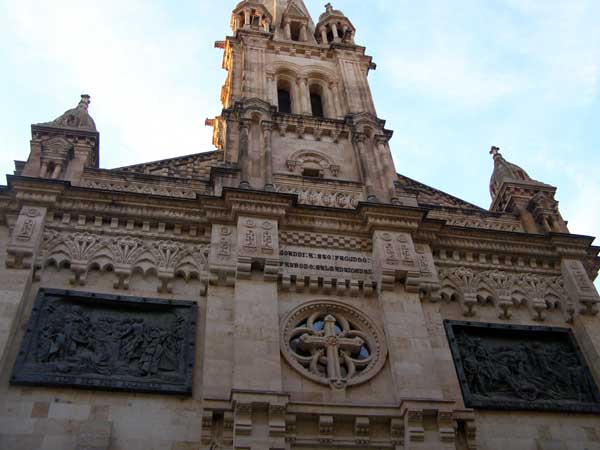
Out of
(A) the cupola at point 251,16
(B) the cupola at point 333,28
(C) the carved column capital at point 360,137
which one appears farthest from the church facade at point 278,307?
(B) the cupola at point 333,28

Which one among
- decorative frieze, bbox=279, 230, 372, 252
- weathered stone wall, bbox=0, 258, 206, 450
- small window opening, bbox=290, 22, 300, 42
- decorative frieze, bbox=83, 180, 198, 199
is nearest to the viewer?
weathered stone wall, bbox=0, 258, 206, 450

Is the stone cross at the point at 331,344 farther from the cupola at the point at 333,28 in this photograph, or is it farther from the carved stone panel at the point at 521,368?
the cupola at the point at 333,28

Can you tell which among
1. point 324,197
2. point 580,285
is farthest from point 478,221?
point 324,197

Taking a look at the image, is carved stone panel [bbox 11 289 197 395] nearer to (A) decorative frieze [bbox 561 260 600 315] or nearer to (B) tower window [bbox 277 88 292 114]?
(A) decorative frieze [bbox 561 260 600 315]

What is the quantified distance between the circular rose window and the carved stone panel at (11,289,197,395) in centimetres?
234

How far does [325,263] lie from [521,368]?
213 inches

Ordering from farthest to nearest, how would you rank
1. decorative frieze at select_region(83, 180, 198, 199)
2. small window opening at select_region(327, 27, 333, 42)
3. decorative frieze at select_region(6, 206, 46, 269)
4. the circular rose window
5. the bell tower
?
small window opening at select_region(327, 27, 333, 42) < the bell tower < decorative frieze at select_region(83, 180, 198, 199) < decorative frieze at select_region(6, 206, 46, 269) < the circular rose window

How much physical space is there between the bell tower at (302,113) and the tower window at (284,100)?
4cm

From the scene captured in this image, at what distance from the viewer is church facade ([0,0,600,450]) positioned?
13.5 m

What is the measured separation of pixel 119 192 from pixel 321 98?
10.9 meters

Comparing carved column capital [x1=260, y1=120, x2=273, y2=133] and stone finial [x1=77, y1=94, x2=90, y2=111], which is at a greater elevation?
stone finial [x1=77, y1=94, x2=90, y2=111]

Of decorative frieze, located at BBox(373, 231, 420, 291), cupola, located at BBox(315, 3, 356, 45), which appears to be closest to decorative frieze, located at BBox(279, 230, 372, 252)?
decorative frieze, located at BBox(373, 231, 420, 291)

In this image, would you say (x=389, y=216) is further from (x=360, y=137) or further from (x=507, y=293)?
(x=360, y=137)

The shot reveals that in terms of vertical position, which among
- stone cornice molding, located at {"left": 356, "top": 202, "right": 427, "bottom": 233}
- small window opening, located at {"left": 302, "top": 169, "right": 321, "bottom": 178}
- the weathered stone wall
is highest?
small window opening, located at {"left": 302, "top": 169, "right": 321, "bottom": 178}
